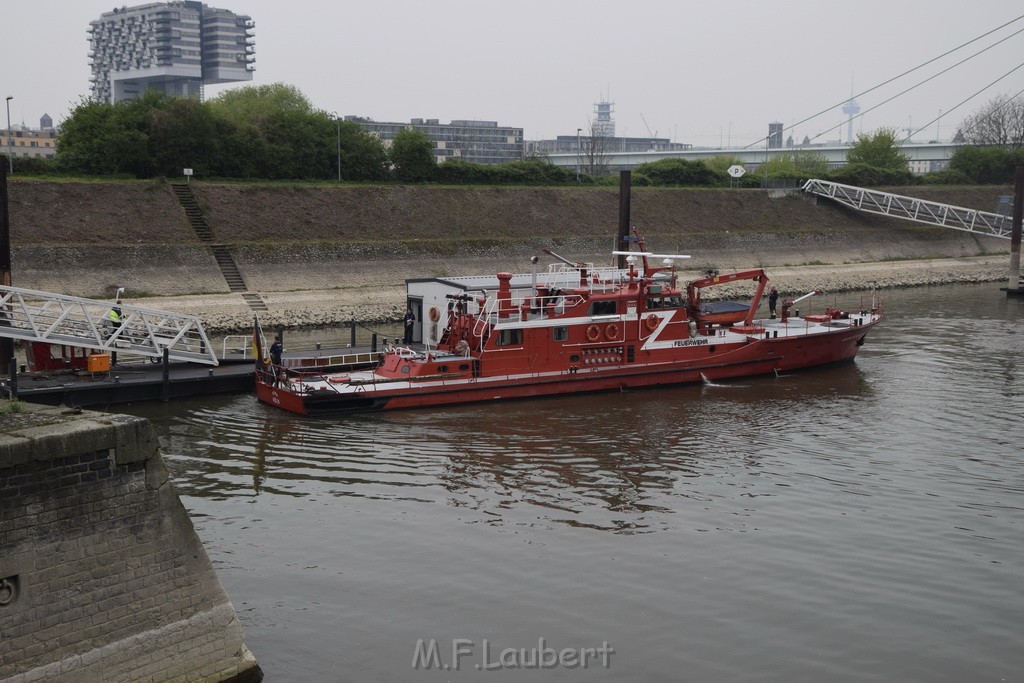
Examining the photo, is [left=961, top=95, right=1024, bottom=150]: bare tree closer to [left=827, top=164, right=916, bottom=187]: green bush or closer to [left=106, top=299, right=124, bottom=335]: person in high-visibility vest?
[left=827, top=164, right=916, bottom=187]: green bush

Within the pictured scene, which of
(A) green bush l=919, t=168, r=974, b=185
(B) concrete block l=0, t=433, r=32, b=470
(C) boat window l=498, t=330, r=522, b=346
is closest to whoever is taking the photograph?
(B) concrete block l=0, t=433, r=32, b=470

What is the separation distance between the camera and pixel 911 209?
2714 inches

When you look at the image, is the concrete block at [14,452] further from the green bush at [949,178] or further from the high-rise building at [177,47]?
the high-rise building at [177,47]

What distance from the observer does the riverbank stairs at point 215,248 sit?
41909 mm

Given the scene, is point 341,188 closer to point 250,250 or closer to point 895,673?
point 250,250

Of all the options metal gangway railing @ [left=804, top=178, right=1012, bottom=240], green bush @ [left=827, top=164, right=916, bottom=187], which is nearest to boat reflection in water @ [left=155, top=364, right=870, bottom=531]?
metal gangway railing @ [left=804, top=178, right=1012, bottom=240]

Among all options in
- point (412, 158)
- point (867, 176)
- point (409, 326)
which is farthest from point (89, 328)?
point (867, 176)

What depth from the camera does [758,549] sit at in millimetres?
16766

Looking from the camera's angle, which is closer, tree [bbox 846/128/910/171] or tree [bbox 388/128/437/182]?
tree [bbox 388/128/437/182]

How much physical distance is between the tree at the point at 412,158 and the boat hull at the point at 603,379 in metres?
35.3

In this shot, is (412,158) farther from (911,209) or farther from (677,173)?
(911,209)

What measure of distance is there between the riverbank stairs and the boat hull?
52.0ft

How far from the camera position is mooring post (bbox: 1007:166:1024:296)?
52969 mm

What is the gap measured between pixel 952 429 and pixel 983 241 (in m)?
50.3
